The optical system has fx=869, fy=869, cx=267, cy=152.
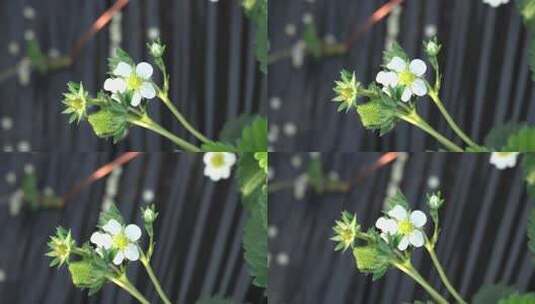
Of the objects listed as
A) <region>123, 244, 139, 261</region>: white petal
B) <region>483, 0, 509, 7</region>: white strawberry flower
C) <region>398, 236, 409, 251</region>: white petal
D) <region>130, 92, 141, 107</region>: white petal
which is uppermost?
<region>483, 0, 509, 7</region>: white strawberry flower

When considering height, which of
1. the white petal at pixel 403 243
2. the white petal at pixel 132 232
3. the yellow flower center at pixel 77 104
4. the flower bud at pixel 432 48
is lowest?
the white petal at pixel 132 232

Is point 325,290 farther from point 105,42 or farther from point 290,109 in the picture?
point 105,42

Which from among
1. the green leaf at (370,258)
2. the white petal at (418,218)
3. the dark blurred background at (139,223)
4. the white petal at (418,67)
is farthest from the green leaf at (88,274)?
the white petal at (418,67)

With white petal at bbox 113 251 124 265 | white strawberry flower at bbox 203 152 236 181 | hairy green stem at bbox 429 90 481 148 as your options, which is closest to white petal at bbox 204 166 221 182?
white strawberry flower at bbox 203 152 236 181

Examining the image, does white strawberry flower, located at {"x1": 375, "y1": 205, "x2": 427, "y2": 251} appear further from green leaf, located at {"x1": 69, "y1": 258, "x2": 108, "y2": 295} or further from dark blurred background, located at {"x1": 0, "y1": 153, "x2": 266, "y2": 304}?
green leaf, located at {"x1": 69, "y1": 258, "x2": 108, "y2": 295}

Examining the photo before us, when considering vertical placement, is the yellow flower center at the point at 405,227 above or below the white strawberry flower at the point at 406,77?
below

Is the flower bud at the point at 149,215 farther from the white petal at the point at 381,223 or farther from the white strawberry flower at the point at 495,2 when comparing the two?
the white strawberry flower at the point at 495,2
